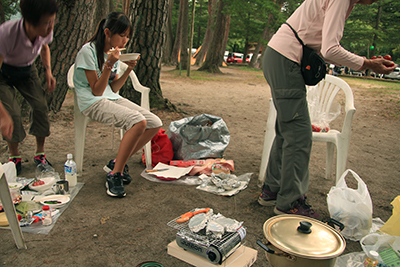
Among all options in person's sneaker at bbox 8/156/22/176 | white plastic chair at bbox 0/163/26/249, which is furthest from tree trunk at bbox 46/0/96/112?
white plastic chair at bbox 0/163/26/249

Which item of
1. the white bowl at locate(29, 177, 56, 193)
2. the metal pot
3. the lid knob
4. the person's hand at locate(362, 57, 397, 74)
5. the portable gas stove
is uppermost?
the person's hand at locate(362, 57, 397, 74)

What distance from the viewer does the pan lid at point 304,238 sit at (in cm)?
143

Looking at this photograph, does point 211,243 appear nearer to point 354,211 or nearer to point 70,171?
point 354,211

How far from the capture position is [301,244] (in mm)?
1480

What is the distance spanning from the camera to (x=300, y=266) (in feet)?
4.70

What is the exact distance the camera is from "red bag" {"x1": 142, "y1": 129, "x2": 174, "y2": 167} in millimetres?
3484

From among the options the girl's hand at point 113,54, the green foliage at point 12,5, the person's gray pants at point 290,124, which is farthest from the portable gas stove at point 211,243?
the green foliage at point 12,5

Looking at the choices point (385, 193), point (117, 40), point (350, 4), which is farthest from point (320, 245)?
point (117, 40)

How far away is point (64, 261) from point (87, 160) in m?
1.80

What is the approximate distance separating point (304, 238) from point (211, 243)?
523 millimetres

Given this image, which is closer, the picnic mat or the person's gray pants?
the picnic mat

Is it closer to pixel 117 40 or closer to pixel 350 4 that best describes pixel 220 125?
pixel 117 40

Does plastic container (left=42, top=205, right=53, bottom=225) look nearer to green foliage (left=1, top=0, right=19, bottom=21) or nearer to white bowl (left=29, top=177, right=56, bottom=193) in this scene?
white bowl (left=29, top=177, right=56, bottom=193)

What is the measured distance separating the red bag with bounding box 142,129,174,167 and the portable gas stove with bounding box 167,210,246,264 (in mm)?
1642
